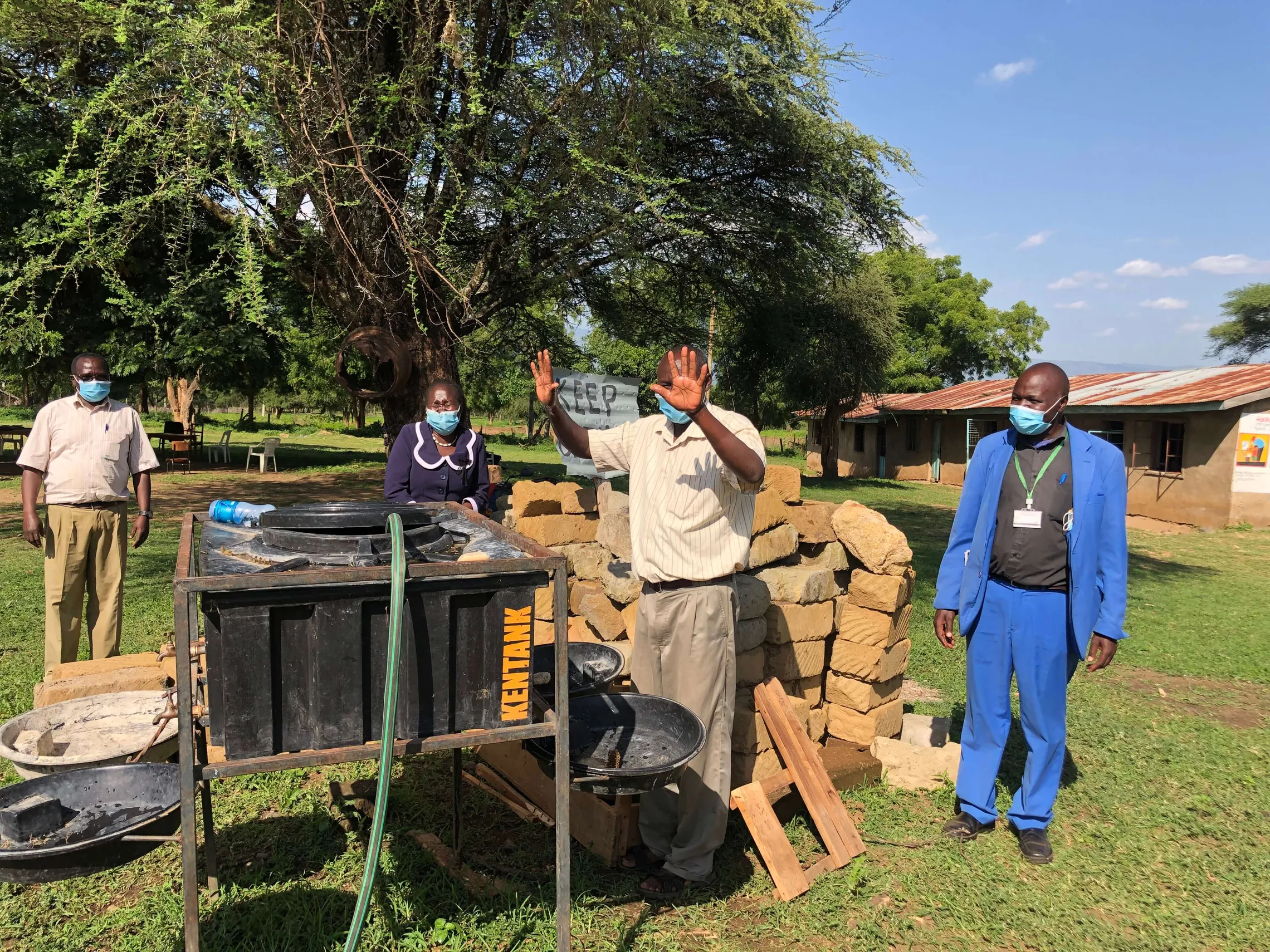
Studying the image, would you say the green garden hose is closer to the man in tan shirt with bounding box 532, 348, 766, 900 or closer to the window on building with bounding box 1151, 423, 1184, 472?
the man in tan shirt with bounding box 532, 348, 766, 900

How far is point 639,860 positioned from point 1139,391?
20.3 m

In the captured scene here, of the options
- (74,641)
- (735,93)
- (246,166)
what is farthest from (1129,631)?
(246,166)

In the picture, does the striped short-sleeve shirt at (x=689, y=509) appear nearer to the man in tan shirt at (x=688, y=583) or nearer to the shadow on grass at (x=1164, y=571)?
the man in tan shirt at (x=688, y=583)

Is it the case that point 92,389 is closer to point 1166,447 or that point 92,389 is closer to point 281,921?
point 281,921

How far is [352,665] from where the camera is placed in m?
2.32

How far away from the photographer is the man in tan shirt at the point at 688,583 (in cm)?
329

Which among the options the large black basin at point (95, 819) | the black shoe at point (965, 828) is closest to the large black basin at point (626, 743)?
the large black basin at point (95, 819)

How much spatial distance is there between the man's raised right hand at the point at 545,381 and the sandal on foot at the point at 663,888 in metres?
2.02

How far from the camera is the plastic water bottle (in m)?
2.95

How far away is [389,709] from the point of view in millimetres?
2262

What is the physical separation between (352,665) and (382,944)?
1433mm

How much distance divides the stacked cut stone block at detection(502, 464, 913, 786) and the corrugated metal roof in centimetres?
1389

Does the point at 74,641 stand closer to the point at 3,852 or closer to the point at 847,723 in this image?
the point at 3,852

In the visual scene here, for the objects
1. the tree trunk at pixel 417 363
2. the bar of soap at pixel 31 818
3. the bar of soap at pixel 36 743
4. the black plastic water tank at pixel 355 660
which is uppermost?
the tree trunk at pixel 417 363
